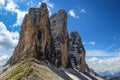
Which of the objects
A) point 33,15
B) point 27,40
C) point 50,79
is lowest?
point 50,79

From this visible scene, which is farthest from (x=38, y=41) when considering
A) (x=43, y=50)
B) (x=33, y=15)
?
(x=33, y=15)

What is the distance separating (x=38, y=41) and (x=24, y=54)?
1420 centimetres

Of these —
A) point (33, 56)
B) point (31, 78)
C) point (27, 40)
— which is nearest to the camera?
point (31, 78)

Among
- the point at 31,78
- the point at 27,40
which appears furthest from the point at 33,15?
the point at 31,78

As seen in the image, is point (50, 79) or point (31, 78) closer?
point (31, 78)

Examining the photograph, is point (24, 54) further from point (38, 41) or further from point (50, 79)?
point (50, 79)

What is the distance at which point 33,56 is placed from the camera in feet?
574

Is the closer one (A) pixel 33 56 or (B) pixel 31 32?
(A) pixel 33 56

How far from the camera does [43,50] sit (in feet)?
621

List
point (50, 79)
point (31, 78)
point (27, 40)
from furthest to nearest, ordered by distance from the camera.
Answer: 1. point (27, 40)
2. point (50, 79)
3. point (31, 78)

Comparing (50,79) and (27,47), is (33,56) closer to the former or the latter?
(27,47)

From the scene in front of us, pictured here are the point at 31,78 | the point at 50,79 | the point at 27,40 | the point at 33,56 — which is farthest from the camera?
the point at 27,40

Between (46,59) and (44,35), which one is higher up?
(44,35)

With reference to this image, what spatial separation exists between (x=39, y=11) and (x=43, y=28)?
1227 centimetres
